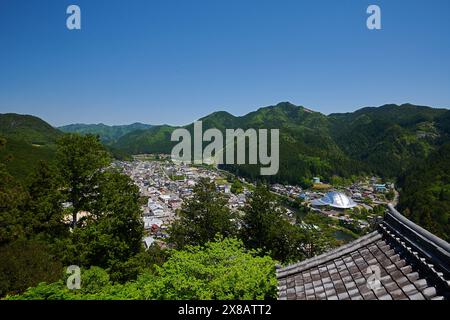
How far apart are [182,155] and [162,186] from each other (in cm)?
8900

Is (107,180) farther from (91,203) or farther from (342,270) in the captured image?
(342,270)

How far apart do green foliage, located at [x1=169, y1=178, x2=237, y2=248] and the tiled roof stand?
10948 millimetres

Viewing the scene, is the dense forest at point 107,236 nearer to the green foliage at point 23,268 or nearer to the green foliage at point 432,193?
the green foliage at point 23,268

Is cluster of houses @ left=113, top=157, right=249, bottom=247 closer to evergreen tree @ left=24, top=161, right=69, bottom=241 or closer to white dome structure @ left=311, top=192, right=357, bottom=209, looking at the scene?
evergreen tree @ left=24, top=161, right=69, bottom=241

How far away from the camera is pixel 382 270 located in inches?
198

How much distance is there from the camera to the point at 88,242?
12.6 metres

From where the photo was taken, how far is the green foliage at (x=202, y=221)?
55.8 ft

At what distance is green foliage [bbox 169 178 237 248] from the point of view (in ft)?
55.8

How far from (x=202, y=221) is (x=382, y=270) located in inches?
515

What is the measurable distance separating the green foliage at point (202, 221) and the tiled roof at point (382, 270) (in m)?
10.9

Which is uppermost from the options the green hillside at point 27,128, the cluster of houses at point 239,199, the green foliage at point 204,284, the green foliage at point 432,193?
the green hillside at point 27,128

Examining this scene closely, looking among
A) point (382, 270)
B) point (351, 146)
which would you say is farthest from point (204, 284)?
point (351, 146)

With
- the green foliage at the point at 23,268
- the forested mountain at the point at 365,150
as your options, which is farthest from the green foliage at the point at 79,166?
the forested mountain at the point at 365,150

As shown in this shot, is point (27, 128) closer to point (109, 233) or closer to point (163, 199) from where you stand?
point (163, 199)
